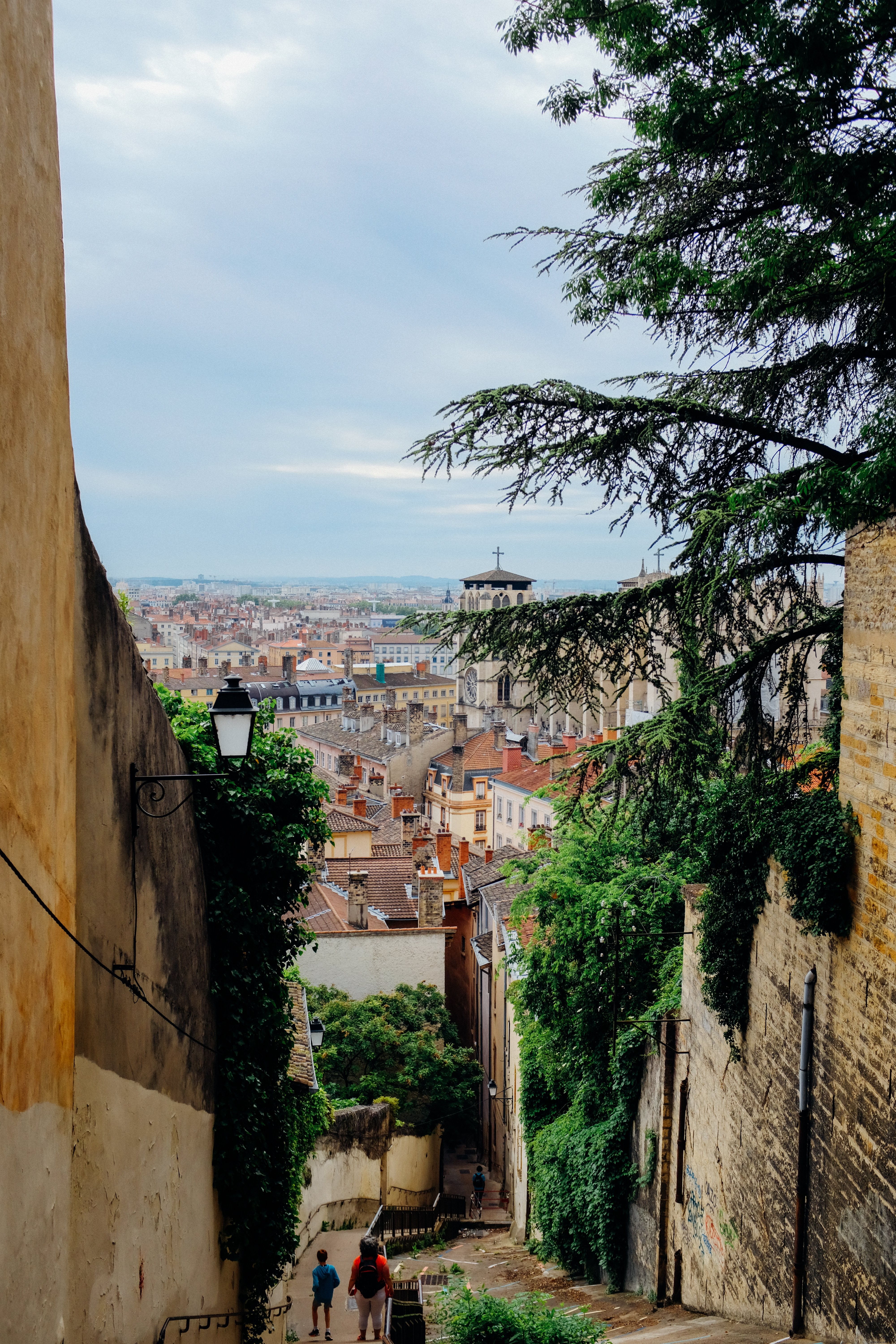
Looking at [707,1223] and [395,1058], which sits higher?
[707,1223]

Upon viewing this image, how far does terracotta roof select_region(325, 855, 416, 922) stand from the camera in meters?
32.3

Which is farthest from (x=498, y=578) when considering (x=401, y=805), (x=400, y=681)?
(x=401, y=805)

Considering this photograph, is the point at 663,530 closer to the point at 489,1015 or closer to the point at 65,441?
the point at 65,441

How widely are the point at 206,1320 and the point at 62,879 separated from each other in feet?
16.9

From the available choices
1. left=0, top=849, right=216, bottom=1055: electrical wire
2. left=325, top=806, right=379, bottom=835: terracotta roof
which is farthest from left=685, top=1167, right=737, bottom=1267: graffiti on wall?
left=325, top=806, right=379, bottom=835: terracotta roof

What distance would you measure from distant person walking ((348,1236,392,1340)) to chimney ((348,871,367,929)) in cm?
1825

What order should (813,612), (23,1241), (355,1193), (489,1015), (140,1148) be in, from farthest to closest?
(489,1015)
(355,1193)
(813,612)
(140,1148)
(23,1241)

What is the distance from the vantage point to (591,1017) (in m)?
16.0

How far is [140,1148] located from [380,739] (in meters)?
62.1

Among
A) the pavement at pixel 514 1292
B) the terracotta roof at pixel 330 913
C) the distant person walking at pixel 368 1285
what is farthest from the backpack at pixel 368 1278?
the terracotta roof at pixel 330 913

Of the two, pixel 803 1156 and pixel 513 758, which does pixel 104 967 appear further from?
pixel 513 758

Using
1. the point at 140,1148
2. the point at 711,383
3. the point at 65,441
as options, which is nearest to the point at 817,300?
Result: the point at 711,383

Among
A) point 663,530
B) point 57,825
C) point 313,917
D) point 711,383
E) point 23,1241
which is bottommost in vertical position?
point 313,917

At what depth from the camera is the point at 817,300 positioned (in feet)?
23.4
